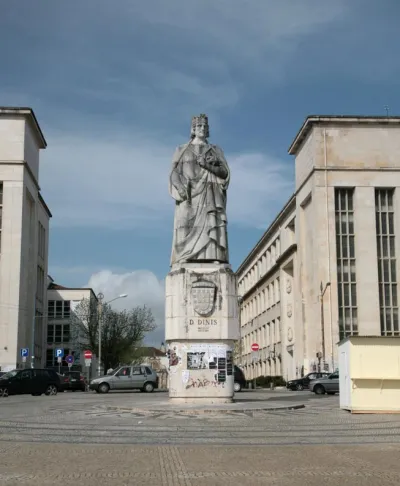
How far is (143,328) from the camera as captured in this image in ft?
266

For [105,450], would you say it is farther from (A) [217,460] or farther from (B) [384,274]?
(B) [384,274]

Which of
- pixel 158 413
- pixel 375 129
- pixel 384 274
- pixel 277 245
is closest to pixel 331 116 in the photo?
pixel 375 129

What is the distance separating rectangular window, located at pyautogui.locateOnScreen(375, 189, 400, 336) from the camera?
192 ft

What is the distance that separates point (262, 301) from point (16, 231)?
37.7 m

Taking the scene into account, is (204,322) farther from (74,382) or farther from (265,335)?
(265,335)

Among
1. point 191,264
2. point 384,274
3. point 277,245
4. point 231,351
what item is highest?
point 277,245

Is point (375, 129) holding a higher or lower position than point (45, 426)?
higher

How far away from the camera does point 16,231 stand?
6372 centimetres

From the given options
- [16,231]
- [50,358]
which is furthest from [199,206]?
[50,358]

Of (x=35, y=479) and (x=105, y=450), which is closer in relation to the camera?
(x=35, y=479)

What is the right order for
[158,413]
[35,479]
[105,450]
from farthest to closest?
[158,413] → [105,450] → [35,479]

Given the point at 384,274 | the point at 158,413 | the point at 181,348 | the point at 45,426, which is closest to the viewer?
Answer: the point at 45,426

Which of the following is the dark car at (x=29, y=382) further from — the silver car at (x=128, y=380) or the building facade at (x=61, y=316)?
the building facade at (x=61, y=316)

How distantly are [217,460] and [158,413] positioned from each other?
9.06 m
